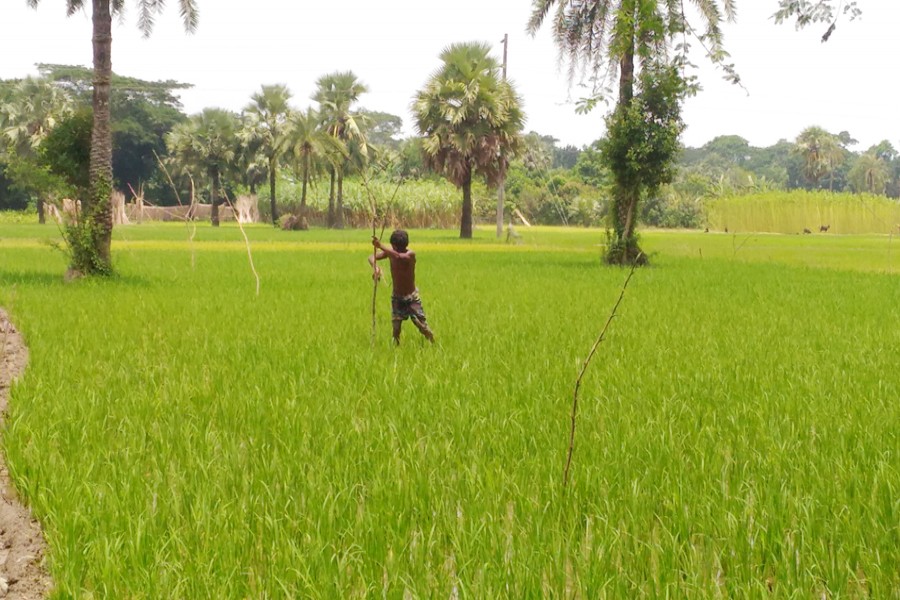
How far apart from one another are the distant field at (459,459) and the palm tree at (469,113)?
1166 inches

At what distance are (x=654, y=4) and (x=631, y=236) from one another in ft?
60.8

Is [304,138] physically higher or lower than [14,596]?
higher

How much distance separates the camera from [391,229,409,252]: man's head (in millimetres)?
7671

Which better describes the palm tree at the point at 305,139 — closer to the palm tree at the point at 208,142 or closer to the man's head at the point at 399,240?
the palm tree at the point at 208,142

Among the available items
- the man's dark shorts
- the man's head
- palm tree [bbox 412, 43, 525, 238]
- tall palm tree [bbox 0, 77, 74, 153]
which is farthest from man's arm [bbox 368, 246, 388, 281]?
tall palm tree [bbox 0, 77, 74, 153]

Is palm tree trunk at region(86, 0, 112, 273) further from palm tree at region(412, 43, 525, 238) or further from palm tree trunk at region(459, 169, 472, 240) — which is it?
palm tree trunk at region(459, 169, 472, 240)

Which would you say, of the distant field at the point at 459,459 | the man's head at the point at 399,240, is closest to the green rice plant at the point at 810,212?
the distant field at the point at 459,459

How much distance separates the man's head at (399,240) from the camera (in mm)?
7671

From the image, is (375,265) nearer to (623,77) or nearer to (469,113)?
(623,77)

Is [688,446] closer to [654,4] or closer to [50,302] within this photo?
[654,4]

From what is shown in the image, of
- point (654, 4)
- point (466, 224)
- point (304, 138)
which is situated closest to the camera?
point (654, 4)

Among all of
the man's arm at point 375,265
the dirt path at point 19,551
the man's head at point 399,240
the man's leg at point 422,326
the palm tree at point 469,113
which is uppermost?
the palm tree at point 469,113

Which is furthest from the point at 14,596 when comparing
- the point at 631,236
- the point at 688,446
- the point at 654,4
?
the point at 631,236

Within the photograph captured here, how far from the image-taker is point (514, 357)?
7871 millimetres
